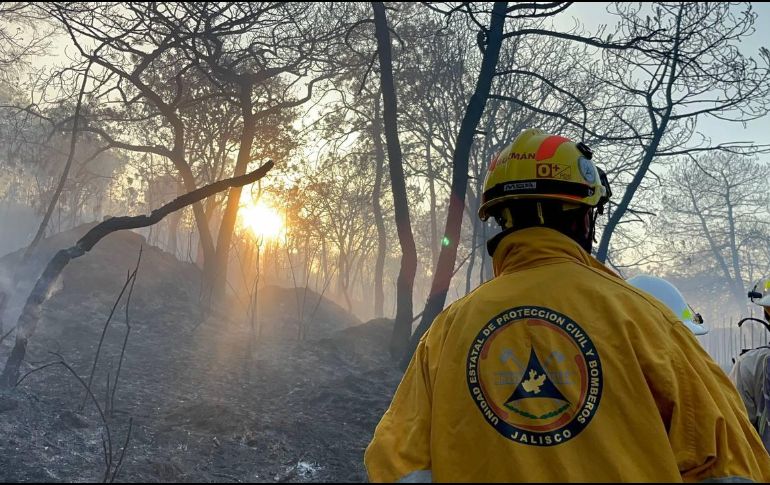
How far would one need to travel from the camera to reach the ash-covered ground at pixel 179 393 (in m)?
5.66

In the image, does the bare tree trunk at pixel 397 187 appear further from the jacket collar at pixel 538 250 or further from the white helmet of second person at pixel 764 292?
the jacket collar at pixel 538 250

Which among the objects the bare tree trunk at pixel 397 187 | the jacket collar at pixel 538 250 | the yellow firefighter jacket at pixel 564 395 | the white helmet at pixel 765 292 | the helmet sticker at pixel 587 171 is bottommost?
the yellow firefighter jacket at pixel 564 395

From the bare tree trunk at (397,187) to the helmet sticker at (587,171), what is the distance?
29.1 feet

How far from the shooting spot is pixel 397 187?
11336 millimetres

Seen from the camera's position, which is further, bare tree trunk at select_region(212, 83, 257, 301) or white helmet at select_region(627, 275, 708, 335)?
bare tree trunk at select_region(212, 83, 257, 301)

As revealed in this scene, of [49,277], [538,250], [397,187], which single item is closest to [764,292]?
[538,250]

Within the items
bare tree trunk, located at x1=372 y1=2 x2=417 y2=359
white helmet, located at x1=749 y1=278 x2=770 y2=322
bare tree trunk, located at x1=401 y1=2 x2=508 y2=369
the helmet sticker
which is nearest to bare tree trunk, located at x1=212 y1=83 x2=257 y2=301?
bare tree trunk, located at x1=372 y1=2 x2=417 y2=359

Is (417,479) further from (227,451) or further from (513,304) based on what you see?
(227,451)

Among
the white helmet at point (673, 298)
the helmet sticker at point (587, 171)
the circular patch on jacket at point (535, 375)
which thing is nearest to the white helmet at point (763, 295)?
the white helmet at point (673, 298)

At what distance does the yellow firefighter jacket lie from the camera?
4.93 ft

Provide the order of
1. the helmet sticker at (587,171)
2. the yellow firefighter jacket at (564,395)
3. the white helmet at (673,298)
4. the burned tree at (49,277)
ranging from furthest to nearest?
the burned tree at (49,277) < the white helmet at (673,298) < the helmet sticker at (587,171) < the yellow firefighter jacket at (564,395)

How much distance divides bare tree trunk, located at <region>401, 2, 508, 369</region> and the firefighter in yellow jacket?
8.41 m

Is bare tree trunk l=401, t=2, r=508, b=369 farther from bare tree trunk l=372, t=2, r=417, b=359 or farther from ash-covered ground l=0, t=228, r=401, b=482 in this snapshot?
ash-covered ground l=0, t=228, r=401, b=482

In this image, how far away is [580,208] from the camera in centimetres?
194
